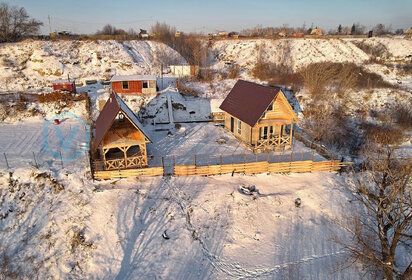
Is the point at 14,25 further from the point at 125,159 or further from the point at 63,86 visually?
the point at 125,159

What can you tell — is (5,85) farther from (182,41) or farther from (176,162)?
(182,41)

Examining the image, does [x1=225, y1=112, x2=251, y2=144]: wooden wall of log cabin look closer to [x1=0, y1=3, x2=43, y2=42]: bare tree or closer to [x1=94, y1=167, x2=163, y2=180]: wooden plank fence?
[x1=94, y1=167, x2=163, y2=180]: wooden plank fence

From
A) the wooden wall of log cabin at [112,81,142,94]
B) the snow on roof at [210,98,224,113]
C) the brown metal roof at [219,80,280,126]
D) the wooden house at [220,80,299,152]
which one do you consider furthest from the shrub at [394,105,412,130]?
the wooden wall of log cabin at [112,81,142,94]

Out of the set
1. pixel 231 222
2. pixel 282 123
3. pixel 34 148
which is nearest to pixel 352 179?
pixel 282 123

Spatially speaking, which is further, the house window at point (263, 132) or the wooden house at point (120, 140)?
the house window at point (263, 132)

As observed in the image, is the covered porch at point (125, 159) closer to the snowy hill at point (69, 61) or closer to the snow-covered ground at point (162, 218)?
the snow-covered ground at point (162, 218)

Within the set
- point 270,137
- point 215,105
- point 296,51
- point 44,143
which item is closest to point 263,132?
point 270,137

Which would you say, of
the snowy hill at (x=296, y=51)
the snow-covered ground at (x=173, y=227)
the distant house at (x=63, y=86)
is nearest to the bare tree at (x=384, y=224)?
the snow-covered ground at (x=173, y=227)
